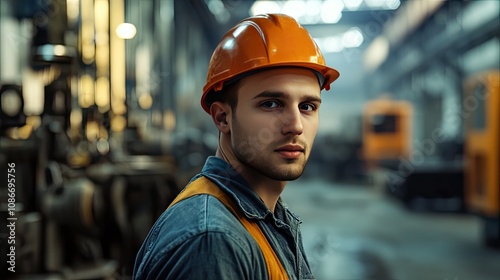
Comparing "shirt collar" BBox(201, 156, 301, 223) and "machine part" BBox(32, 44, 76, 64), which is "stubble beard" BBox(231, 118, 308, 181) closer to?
"shirt collar" BBox(201, 156, 301, 223)

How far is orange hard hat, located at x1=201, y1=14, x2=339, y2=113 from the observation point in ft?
3.47

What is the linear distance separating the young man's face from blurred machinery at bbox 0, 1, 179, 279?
4.97 feet

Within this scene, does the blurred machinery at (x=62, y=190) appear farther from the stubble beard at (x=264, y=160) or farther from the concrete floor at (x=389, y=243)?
the stubble beard at (x=264, y=160)

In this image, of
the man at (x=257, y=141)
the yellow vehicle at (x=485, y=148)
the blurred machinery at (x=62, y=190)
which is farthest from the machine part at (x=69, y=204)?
the yellow vehicle at (x=485, y=148)

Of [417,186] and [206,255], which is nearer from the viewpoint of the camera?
[206,255]

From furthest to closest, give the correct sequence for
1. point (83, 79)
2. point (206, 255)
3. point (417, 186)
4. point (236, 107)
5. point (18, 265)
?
1. point (417, 186)
2. point (83, 79)
3. point (18, 265)
4. point (236, 107)
5. point (206, 255)

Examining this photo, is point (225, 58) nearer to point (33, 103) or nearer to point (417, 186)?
point (33, 103)

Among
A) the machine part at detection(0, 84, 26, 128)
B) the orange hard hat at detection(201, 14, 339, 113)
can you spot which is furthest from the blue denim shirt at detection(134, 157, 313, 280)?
the machine part at detection(0, 84, 26, 128)

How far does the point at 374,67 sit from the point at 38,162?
12.6 meters

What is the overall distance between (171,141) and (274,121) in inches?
215

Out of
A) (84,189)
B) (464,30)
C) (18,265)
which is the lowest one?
(18,265)

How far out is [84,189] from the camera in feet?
9.28

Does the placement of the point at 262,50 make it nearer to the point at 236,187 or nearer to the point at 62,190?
the point at 236,187

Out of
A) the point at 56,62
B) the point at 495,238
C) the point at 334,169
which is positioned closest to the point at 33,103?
the point at 56,62
